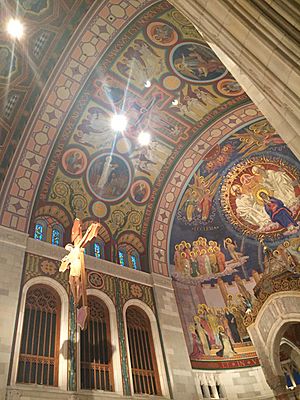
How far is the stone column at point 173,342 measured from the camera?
33.8ft

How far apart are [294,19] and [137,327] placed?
10.8 meters

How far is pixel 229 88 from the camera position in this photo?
12523 mm

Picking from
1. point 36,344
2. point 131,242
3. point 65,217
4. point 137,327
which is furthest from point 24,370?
point 131,242

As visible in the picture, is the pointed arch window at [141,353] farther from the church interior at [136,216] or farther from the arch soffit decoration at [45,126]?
the arch soffit decoration at [45,126]

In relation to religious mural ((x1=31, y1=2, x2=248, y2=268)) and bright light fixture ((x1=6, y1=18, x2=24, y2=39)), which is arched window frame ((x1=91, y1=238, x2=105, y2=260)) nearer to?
religious mural ((x1=31, y1=2, x2=248, y2=268))

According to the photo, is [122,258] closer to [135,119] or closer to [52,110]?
[135,119]

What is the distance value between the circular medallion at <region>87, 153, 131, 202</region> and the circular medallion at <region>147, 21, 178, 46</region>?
4.64 metres

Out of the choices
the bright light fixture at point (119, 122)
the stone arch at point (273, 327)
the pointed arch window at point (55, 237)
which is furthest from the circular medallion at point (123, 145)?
the stone arch at point (273, 327)

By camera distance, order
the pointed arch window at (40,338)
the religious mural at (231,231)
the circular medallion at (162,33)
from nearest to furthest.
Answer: the pointed arch window at (40,338), the circular medallion at (162,33), the religious mural at (231,231)

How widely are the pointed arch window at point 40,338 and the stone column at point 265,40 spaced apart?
828 cm

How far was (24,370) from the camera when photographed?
8070mm

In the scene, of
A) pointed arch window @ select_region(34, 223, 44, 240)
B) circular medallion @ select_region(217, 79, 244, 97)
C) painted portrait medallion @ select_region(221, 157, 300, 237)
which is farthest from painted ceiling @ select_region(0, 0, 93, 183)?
painted portrait medallion @ select_region(221, 157, 300, 237)

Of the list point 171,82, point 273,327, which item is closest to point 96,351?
point 273,327

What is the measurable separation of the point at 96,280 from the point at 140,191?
460cm
